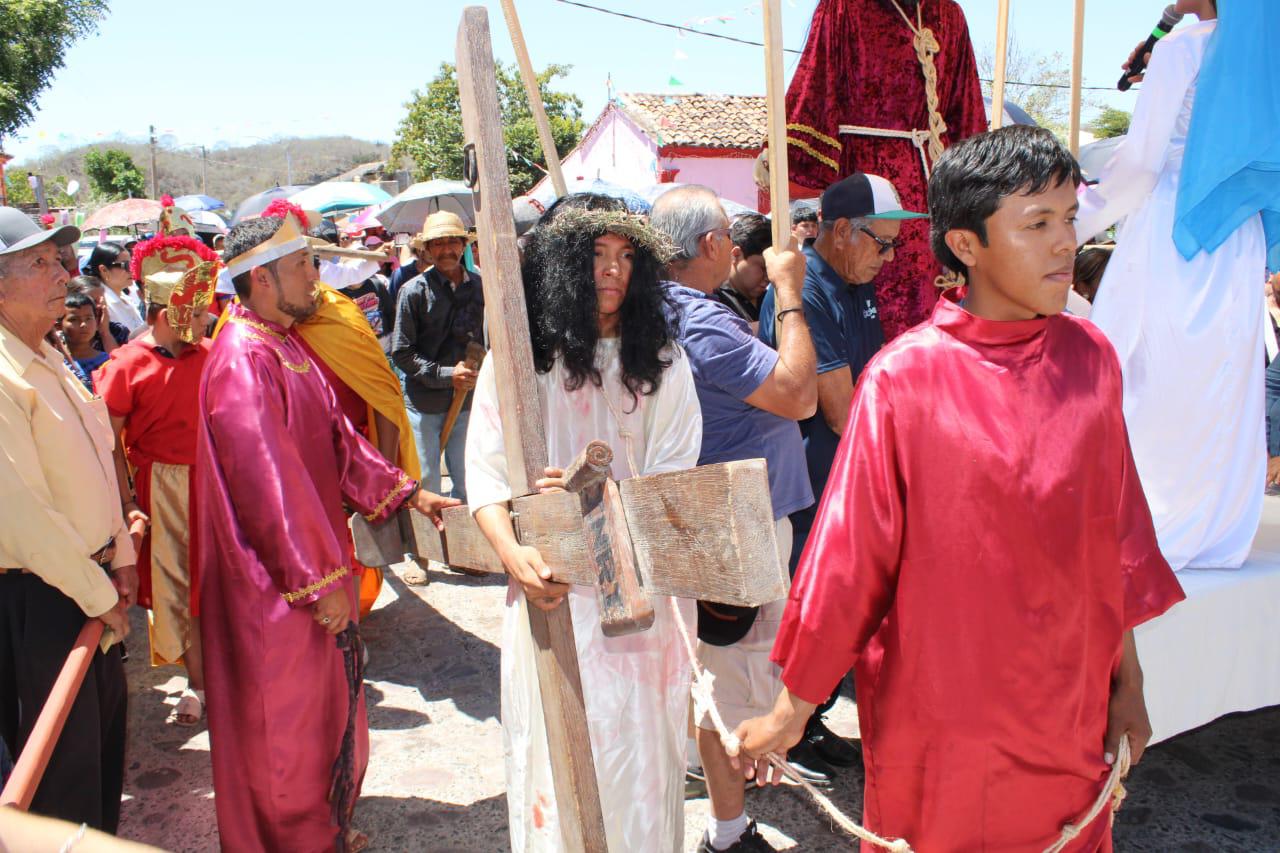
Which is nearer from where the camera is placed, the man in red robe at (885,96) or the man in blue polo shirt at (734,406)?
the man in blue polo shirt at (734,406)

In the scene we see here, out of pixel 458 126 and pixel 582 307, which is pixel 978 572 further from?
pixel 458 126

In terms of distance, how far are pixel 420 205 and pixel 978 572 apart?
943 centimetres

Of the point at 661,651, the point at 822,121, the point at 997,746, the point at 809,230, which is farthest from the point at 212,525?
the point at 809,230

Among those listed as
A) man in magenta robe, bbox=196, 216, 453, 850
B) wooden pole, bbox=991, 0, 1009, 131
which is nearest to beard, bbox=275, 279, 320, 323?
man in magenta robe, bbox=196, 216, 453, 850

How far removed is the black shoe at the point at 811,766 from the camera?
141 inches

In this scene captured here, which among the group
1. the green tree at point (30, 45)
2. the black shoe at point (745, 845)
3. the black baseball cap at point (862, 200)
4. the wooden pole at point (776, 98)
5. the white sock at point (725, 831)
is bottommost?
the black shoe at point (745, 845)

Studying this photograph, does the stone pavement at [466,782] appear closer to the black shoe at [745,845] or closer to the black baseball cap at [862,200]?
the black shoe at [745,845]

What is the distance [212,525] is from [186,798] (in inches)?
57.8

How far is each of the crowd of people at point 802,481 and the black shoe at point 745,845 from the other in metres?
0.02

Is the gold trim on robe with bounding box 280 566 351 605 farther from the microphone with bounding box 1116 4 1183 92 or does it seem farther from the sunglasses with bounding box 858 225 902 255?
the microphone with bounding box 1116 4 1183 92

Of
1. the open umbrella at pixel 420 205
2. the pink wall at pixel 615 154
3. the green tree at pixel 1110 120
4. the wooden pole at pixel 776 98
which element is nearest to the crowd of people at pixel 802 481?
the wooden pole at pixel 776 98

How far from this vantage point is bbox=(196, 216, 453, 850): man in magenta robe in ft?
9.12

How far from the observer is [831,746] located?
3.74 meters

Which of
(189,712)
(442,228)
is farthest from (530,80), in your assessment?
(442,228)
